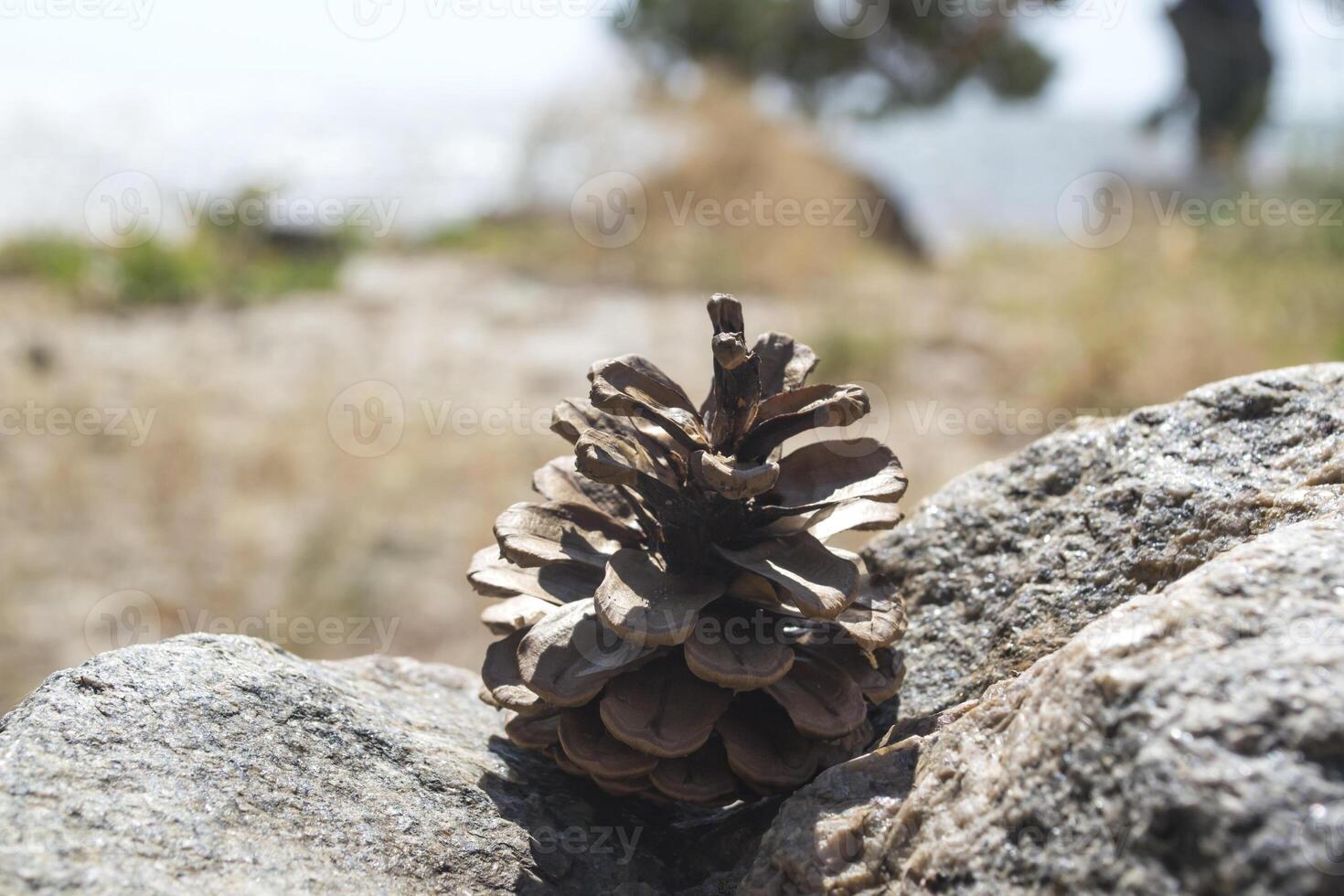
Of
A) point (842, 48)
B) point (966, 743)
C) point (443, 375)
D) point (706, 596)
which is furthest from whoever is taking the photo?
point (842, 48)

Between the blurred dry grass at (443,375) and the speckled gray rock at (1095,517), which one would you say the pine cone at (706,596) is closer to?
the speckled gray rock at (1095,517)

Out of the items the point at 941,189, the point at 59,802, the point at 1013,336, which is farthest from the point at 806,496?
the point at 941,189

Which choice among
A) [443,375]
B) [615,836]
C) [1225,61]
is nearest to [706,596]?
[615,836]

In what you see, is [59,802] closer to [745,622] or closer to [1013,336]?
[745,622]

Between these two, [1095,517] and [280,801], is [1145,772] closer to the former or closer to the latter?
[1095,517]

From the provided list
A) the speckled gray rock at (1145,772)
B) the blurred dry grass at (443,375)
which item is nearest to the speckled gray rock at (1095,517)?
the speckled gray rock at (1145,772)

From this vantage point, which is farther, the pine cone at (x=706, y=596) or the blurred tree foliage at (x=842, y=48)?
the blurred tree foliage at (x=842, y=48)

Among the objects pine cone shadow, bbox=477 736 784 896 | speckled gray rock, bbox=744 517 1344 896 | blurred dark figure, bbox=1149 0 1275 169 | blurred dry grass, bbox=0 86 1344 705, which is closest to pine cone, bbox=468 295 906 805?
pine cone shadow, bbox=477 736 784 896
